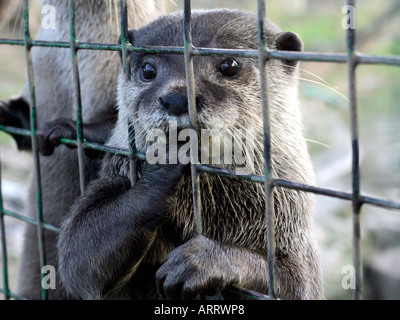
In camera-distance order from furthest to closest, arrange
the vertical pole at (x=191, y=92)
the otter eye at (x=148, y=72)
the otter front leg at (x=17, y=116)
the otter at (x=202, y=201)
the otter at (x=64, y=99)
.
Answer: the otter front leg at (x=17, y=116) → the otter at (x=64, y=99) → the otter eye at (x=148, y=72) → the otter at (x=202, y=201) → the vertical pole at (x=191, y=92)

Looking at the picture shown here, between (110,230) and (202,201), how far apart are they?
36cm

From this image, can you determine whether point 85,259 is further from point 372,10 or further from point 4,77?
point 372,10

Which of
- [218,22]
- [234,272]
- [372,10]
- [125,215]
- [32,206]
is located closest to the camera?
[234,272]

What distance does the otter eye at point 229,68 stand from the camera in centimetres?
207

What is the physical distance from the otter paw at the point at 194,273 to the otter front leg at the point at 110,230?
7.7 inches

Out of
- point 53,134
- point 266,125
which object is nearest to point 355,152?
point 266,125

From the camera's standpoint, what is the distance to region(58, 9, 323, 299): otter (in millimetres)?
1847

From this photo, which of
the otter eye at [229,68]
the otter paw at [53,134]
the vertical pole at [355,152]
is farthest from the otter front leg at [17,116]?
the vertical pole at [355,152]

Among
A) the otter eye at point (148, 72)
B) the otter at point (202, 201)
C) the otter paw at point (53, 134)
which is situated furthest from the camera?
the otter paw at point (53, 134)

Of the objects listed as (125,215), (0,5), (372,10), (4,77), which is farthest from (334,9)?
(125,215)

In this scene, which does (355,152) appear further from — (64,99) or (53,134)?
(64,99)

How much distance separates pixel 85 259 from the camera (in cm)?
207

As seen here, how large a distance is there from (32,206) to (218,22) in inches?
64.6

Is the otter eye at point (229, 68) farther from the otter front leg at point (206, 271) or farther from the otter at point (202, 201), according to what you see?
the otter front leg at point (206, 271)
